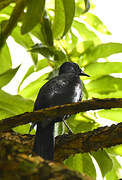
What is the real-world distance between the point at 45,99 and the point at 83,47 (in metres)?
0.44

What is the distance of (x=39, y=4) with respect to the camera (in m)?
1.25

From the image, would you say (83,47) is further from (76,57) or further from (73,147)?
(73,147)

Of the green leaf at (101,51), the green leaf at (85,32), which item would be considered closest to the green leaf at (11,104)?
the green leaf at (101,51)

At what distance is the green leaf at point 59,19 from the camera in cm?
153

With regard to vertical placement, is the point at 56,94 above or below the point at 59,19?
below

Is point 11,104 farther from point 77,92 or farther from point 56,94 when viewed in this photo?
point 77,92

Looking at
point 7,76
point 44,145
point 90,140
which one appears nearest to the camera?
point 90,140

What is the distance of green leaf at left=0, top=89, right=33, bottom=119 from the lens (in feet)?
4.45

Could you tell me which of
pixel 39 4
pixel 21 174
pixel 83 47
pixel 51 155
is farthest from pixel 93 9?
pixel 21 174

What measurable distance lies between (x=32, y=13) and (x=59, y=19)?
340 mm

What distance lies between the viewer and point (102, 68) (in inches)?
66.2

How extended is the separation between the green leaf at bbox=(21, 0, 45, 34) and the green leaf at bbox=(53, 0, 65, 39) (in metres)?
0.29

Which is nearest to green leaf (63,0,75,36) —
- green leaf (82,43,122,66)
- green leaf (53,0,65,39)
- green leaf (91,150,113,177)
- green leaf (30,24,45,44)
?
green leaf (53,0,65,39)

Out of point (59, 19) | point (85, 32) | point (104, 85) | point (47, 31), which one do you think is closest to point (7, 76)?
point (47, 31)
